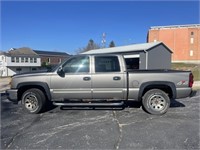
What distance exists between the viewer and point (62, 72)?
6.09m

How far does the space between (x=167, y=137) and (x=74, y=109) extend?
3322 millimetres

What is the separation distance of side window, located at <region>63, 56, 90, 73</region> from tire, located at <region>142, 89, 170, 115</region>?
2046 millimetres

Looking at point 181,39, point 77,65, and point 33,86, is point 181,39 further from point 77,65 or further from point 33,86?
point 33,86

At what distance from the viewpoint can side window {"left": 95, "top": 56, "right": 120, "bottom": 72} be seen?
6.18 meters

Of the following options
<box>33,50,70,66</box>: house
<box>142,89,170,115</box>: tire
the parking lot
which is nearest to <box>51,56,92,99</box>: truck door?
the parking lot

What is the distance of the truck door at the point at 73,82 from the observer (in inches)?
241

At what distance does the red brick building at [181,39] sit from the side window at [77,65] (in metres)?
59.2

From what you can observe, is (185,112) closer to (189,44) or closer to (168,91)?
(168,91)

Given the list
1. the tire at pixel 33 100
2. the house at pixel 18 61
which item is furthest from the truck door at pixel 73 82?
the house at pixel 18 61

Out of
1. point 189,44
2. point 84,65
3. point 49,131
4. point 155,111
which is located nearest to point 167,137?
point 155,111

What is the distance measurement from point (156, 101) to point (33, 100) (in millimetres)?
3871

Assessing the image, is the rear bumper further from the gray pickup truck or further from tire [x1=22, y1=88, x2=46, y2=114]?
tire [x1=22, y1=88, x2=46, y2=114]

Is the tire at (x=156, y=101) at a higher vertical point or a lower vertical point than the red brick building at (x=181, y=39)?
lower

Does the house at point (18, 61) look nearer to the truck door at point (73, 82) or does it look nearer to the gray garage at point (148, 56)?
the gray garage at point (148, 56)
